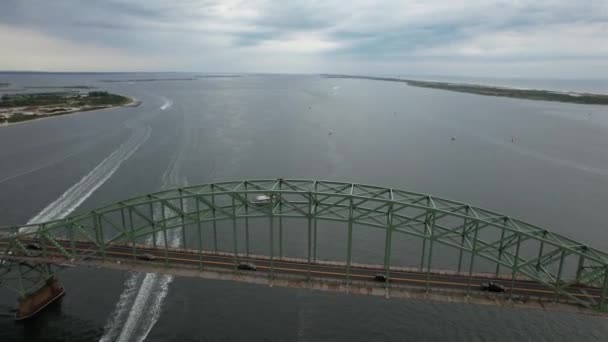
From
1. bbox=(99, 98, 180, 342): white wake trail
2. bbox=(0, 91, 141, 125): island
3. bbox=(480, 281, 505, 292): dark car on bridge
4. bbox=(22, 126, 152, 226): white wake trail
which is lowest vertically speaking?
bbox=(99, 98, 180, 342): white wake trail

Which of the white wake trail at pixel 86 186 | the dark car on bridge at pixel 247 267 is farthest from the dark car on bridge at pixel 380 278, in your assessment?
the white wake trail at pixel 86 186

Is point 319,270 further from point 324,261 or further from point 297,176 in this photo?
point 297,176

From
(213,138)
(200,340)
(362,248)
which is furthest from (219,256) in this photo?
(213,138)

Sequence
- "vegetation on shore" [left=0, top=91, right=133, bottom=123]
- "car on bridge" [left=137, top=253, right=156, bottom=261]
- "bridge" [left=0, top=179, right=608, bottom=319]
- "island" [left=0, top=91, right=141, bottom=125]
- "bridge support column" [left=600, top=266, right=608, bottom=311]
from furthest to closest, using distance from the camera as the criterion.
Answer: "vegetation on shore" [left=0, top=91, right=133, bottom=123]
"island" [left=0, top=91, right=141, bottom=125]
"car on bridge" [left=137, top=253, right=156, bottom=261]
"bridge" [left=0, top=179, right=608, bottom=319]
"bridge support column" [left=600, top=266, right=608, bottom=311]

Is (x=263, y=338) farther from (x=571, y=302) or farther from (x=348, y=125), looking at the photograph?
(x=348, y=125)

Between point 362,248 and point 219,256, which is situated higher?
point 219,256

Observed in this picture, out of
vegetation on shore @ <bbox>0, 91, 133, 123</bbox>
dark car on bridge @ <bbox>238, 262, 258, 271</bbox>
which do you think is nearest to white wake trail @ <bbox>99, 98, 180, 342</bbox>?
dark car on bridge @ <bbox>238, 262, 258, 271</bbox>

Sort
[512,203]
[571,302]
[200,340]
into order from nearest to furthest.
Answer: [571,302] < [200,340] < [512,203]

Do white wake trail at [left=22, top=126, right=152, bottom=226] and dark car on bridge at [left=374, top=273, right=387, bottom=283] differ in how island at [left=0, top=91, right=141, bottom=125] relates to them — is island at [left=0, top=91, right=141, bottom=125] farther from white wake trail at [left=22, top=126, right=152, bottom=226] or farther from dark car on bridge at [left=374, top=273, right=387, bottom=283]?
dark car on bridge at [left=374, top=273, right=387, bottom=283]
